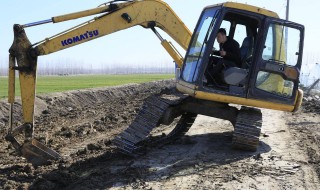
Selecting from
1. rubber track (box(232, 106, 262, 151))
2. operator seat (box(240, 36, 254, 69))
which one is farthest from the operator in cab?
rubber track (box(232, 106, 262, 151))

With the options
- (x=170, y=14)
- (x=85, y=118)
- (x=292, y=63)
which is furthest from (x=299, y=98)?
(x=85, y=118)

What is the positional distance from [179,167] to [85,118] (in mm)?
7750

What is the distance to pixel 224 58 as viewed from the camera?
896cm

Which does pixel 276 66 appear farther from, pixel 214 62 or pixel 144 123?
pixel 144 123

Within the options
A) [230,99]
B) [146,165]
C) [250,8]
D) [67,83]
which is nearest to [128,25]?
[250,8]

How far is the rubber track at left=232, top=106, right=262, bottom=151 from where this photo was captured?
8466mm

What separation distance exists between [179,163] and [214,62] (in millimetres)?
2554

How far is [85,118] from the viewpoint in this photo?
14.7 meters

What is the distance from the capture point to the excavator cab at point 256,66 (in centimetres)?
867

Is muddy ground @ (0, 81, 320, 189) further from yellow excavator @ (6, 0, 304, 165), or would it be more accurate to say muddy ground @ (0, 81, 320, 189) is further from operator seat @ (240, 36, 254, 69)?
operator seat @ (240, 36, 254, 69)

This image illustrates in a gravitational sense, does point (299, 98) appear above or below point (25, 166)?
above

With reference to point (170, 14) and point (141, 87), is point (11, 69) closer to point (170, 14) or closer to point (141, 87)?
point (170, 14)

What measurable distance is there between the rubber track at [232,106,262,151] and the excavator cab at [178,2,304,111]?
13.9 inches

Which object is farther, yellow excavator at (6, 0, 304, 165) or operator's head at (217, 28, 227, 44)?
operator's head at (217, 28, 227, 44)
